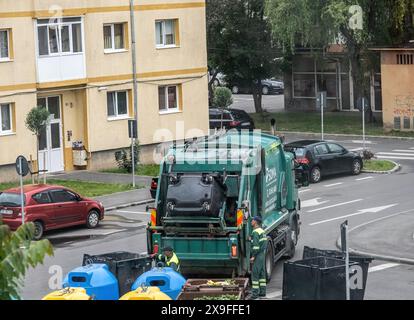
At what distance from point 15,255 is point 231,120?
41943 millimetres

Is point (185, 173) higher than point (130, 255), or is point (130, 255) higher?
point (185, 173)

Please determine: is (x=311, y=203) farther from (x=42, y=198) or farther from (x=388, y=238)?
(x=42, y=198)

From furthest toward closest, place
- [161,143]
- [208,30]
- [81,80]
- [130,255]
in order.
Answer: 1. [208,30]
2. [161,143]
3. [81,80]
4. [130,255]

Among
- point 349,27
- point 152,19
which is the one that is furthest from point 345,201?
point 349,27

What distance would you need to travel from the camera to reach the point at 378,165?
133 ft

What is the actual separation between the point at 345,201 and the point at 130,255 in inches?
546

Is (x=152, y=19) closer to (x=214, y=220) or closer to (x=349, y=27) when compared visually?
(x=349, y=27)

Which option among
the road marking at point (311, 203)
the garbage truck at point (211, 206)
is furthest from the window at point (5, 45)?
the garbage truck at point (211, 206)

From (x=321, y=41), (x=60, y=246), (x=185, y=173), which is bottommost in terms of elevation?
(x=60, y=246)

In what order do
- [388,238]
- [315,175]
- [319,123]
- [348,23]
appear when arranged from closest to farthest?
[388,238]
[315,175]
[348,23]
[319,123]

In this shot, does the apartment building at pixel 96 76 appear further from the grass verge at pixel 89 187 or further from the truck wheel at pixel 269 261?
the truck wheel at pixel 269 261

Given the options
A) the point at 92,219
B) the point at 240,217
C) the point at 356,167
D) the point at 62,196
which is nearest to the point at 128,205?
the point at 92,219

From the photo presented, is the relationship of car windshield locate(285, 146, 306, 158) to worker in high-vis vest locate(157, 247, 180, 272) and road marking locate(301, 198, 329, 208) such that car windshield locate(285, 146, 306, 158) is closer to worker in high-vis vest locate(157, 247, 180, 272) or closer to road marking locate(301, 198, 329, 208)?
road marking locate(301, 198, 329, 208)

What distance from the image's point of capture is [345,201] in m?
33.1
